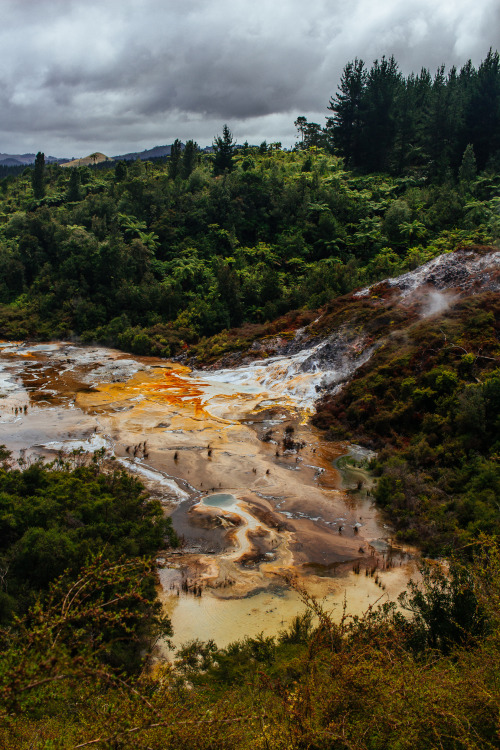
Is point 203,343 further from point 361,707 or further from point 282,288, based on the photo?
point 361,707

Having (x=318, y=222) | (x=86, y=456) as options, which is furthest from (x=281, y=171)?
(x=86, y=456)

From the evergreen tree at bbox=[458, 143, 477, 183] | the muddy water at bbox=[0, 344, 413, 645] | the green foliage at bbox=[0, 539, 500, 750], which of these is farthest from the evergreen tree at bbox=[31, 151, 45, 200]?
the green foliage at bbox=[0, 539, 500, 750]

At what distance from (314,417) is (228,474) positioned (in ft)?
18.1

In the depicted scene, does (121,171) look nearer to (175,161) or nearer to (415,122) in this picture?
(175,161)

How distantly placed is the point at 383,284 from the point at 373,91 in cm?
2877

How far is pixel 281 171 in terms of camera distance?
42688 millimetres

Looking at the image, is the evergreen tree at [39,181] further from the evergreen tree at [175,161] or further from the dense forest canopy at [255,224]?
the evergreen tree at [175,161]

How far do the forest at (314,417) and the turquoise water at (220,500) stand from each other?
2.19 m

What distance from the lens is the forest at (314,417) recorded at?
4199 millimetres

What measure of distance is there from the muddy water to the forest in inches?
28.7

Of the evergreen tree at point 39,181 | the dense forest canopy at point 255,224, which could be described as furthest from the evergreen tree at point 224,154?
the evergreen tree at point 39,181

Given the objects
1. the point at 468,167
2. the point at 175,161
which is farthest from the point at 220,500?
the point at 175,161

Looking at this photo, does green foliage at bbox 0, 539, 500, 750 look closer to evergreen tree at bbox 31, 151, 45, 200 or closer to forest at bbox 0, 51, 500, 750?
forest at bbox 0, 51, 500, 750

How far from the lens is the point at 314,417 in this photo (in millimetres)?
18406
